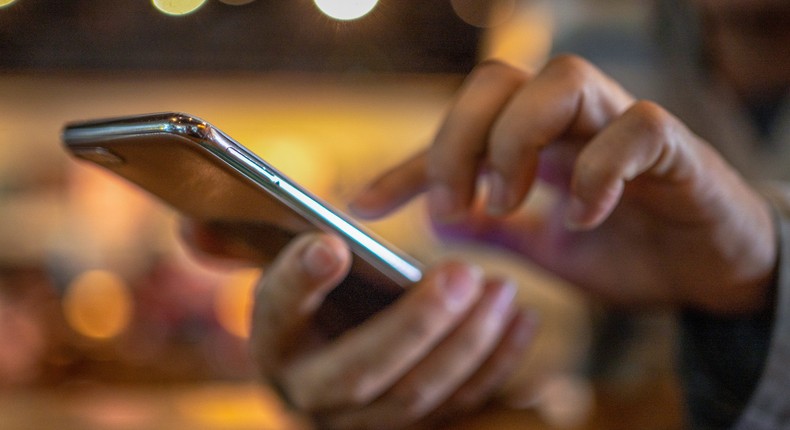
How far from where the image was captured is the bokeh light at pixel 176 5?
0.58 ft

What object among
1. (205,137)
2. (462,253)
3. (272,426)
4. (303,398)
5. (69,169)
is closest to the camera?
(205,137)

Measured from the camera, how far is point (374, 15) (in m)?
0.19

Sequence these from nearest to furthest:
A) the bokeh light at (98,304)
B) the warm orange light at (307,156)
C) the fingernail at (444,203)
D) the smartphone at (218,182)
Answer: the smartphone at (218,182) < the fingernail at (444,203) < the bokeh light at (98,304) < the warm orange light at (307,156)

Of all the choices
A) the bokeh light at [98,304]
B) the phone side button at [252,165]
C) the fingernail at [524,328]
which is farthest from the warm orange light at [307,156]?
the phone side button at [252,165]

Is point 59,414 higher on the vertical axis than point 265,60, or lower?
lower

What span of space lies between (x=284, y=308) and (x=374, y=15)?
0.33 ft

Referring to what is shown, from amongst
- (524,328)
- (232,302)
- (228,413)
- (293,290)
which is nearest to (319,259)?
(293,290)

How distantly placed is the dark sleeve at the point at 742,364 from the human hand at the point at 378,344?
0.29 feet

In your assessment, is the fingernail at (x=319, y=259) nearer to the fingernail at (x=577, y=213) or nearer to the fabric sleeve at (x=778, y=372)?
the fingernail at (x=577, y=213)

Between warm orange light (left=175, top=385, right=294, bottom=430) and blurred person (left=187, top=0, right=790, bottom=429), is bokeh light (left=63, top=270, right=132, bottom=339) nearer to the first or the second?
warm orange light (left=175, top=385, right=294, bottom=430)

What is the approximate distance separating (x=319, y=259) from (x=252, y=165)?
0.18 feet

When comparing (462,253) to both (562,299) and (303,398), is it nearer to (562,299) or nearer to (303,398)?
(562,299)

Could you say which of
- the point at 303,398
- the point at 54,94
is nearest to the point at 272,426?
the point at 303,398

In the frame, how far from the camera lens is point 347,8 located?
0.18 m
